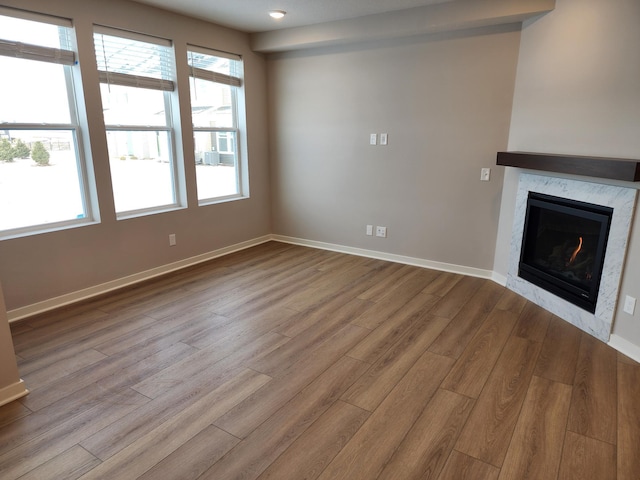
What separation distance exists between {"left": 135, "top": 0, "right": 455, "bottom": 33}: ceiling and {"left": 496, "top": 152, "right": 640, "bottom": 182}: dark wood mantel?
4.98ft

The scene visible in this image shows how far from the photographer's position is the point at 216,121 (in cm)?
464

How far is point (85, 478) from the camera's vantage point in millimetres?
1694

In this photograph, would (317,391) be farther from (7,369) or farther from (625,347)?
(625,347)

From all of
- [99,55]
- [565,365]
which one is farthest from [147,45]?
[565,365]

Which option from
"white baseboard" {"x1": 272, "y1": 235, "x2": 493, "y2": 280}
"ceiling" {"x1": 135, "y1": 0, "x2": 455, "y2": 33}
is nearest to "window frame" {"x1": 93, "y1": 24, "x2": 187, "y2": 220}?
"ceiling" {"x1": 135, "y1": 0, "x2": 455, "y2": 33}

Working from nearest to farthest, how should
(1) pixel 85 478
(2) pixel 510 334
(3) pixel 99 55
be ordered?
(1) pixel 85 478 < (2) pixel 510 334 < (3) pixel 99 55

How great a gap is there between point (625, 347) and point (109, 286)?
413 cm

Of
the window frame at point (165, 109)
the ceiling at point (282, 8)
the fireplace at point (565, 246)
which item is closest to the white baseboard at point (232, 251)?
the fireplace at point (565, 246)

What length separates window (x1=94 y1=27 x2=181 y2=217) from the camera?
11.6 ft

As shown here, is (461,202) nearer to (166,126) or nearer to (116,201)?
(166,126)

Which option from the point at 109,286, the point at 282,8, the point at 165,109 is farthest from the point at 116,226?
the point at 282,8

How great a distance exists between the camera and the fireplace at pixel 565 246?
2.90 meters

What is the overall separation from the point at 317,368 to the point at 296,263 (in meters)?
2.13

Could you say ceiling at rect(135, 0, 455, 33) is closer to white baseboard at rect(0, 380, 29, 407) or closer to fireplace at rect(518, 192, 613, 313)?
fireplace at rect(518, 192, 613, 313)
